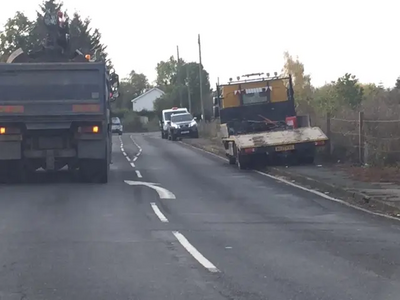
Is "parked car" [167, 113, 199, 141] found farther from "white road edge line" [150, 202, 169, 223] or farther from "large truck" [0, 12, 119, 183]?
"white road edge line" [150, 202, 169, 223]

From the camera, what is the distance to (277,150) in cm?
2702

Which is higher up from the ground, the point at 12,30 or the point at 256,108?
the point at 12,30

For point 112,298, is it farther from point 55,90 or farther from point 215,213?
point 55,90

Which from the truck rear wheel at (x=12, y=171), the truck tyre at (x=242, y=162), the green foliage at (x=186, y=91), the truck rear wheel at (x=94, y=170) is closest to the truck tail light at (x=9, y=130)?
the truck rear wheel at (x=12, y=171)

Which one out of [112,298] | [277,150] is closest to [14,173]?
[277,150]

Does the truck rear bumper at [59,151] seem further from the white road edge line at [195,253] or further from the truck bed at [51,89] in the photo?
the white road edge line at [195,253]

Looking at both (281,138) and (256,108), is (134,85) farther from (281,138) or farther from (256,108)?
(281,138)

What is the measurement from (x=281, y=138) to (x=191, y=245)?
624 inches

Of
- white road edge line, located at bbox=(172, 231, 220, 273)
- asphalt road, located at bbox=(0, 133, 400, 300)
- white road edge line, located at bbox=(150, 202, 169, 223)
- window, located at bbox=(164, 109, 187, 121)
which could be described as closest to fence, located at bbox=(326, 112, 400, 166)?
asphalt road, located at bbox=(0, 133, 400, 300)

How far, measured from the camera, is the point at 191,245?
1182cm

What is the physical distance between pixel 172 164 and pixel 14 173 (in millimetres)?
9405

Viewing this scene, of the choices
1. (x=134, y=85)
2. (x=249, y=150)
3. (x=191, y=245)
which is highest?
(x=134, y=85)

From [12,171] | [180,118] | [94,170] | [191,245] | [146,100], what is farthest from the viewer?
[146,100]

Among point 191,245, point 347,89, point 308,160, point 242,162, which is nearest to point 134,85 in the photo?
point 347,89
